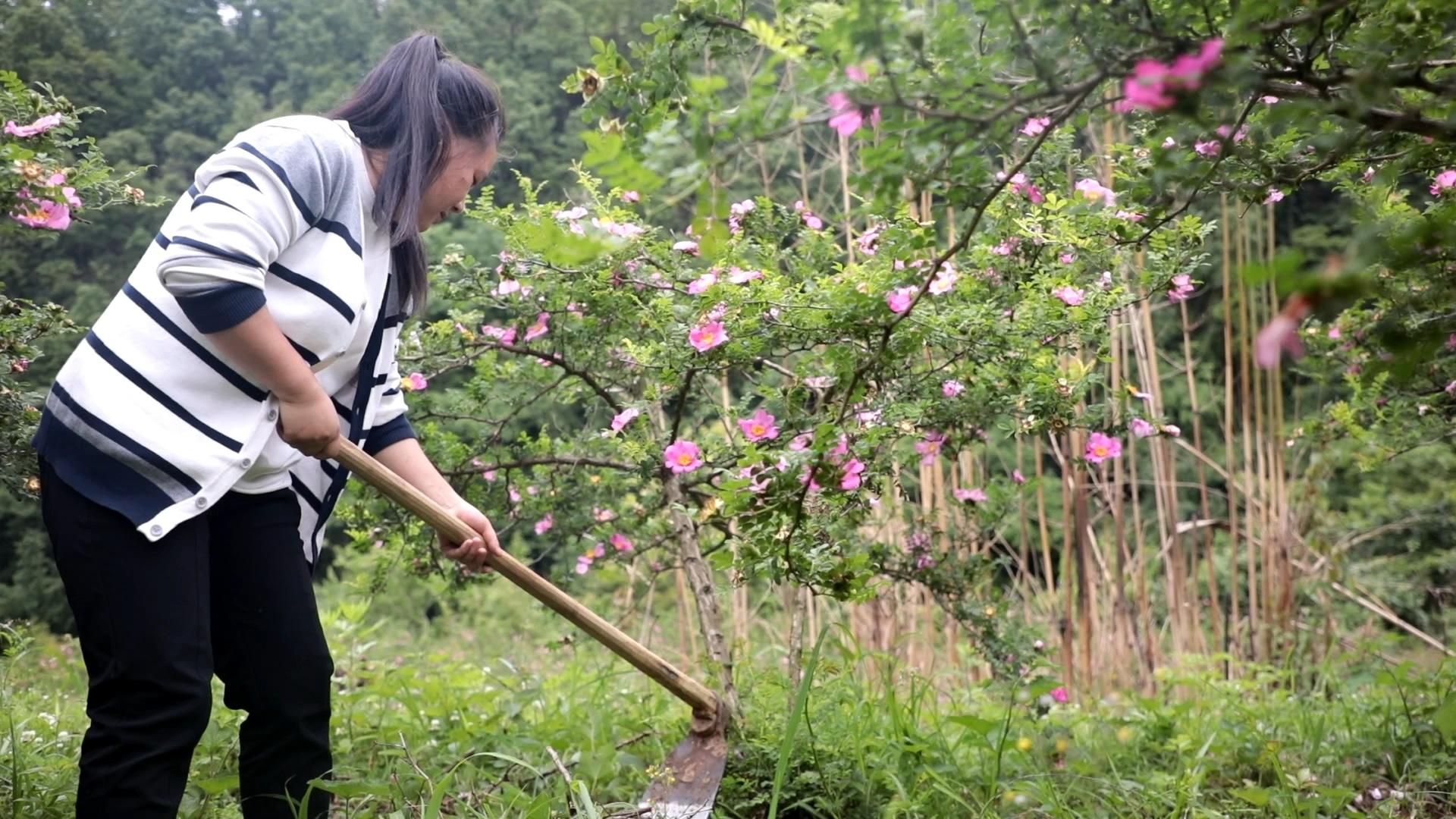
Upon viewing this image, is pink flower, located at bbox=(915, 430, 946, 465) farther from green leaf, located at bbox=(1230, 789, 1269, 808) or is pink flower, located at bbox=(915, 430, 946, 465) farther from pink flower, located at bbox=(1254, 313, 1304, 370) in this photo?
pink flower, located at bbox=(1254, 313, 1304, 370)

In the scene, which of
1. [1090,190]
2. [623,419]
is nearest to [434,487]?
[623,419]

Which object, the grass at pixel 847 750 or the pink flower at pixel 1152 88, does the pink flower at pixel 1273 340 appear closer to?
the pink flower at pixel 1152 88

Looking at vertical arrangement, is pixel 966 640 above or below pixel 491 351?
below

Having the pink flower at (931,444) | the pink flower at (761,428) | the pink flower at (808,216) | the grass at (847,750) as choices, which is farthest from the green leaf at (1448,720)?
the pink flower at (808,216)

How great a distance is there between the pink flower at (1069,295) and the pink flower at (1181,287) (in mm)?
172

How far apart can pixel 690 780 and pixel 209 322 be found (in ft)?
3.06

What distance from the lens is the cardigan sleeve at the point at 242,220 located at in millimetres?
1226

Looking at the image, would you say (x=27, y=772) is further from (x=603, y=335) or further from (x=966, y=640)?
(x=966, y=640)

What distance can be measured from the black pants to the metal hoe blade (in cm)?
56

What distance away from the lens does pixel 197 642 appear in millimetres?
1279

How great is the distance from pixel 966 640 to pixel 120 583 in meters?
2.61

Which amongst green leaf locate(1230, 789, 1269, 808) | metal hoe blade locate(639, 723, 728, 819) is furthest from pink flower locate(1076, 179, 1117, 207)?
metal hoe blade locate(639, 723, 728, 819)

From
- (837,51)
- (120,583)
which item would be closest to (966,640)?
(120,583)

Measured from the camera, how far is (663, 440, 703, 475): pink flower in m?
1.81
